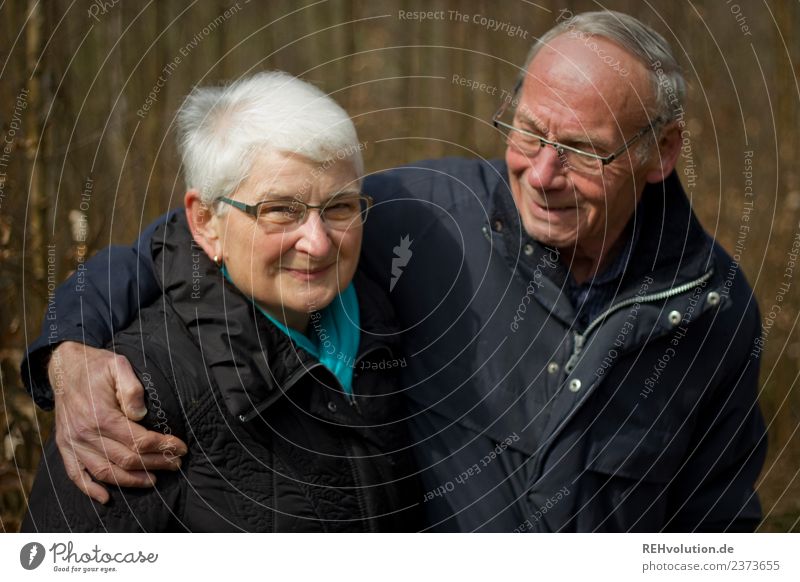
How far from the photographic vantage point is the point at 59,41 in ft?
10.5

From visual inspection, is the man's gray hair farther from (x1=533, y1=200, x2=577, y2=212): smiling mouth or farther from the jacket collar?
the jacket collar

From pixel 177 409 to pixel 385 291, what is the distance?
67cm

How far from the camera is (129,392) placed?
2264 mm

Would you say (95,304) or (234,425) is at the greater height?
(95,304)

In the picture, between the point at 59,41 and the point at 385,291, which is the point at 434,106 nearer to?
the point at 385,291

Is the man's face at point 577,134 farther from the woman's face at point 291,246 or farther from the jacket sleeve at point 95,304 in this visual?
the jacket sleeve at point 95,304

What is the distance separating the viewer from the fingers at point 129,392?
2.27 m

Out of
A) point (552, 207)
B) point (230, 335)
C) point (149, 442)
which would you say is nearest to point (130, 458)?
point (149, 442)

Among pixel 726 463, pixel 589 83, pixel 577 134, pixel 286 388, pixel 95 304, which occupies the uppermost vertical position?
pixel 589 83

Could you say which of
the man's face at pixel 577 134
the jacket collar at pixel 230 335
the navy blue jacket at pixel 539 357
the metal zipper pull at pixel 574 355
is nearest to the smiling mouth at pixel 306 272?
the jacket collar at pixel 230 335

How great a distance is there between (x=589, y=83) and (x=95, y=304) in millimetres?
1338

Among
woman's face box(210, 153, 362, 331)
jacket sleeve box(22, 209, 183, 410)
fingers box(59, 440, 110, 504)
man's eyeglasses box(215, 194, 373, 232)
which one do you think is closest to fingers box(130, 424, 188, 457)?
fingers box(59, 440, 110, 504)

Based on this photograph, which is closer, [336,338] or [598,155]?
[336,338]

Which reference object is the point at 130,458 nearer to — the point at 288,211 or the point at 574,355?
the point at 288,211
